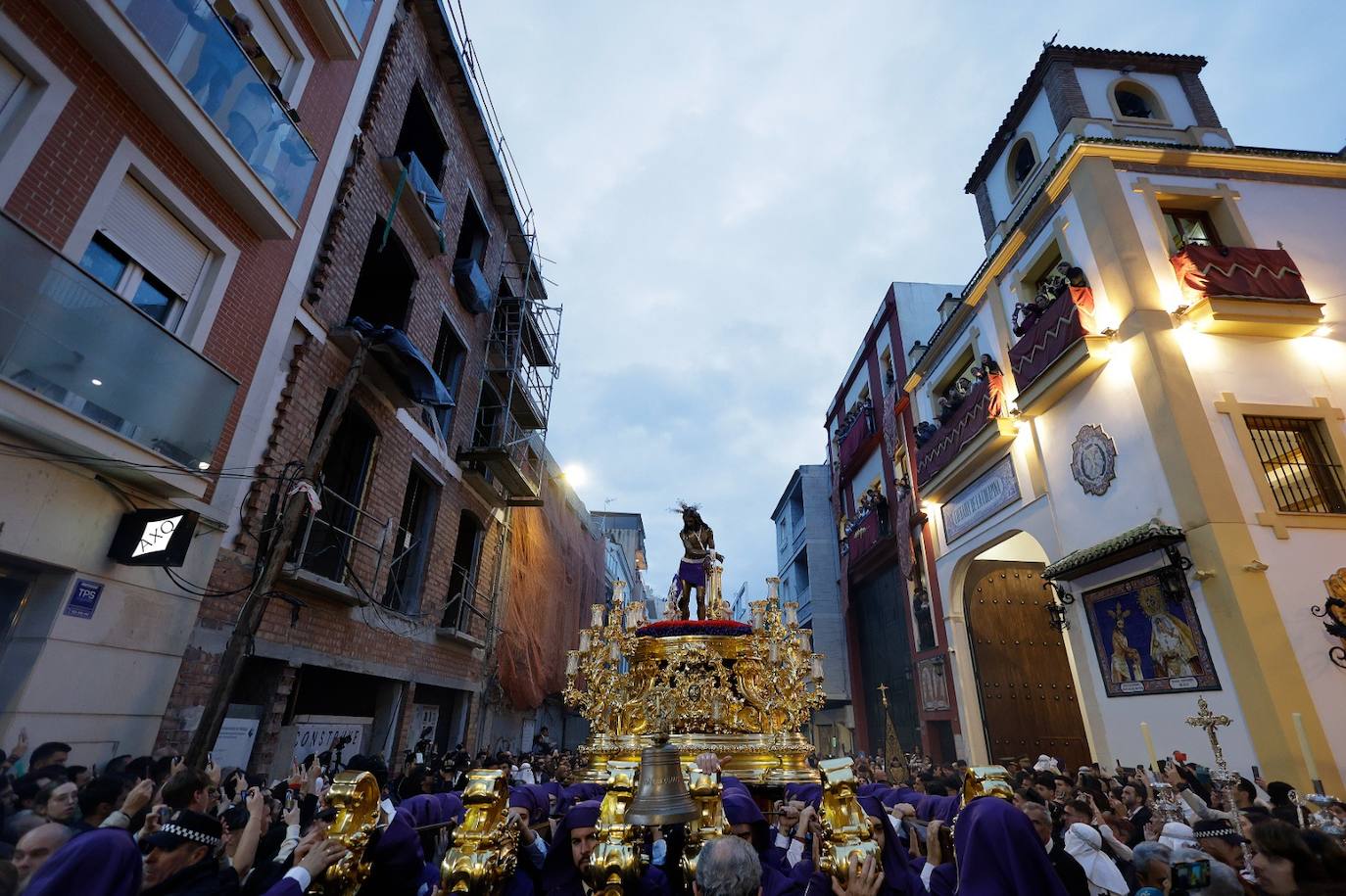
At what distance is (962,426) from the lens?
44.7ft

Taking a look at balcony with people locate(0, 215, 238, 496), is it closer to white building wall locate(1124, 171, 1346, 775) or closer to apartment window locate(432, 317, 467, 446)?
apartment window locate(432, 317, 467, 446)

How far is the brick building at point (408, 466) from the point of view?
7.42 m

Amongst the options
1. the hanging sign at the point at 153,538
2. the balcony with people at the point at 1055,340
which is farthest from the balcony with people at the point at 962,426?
the hanging sign at the point at 153,538

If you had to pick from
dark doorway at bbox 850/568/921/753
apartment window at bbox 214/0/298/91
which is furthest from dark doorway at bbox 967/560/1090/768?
apartment window at bbox 214/0/298/91

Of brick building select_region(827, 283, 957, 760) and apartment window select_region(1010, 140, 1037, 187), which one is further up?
apartment window select_region(1010, 140, 1037, 187)

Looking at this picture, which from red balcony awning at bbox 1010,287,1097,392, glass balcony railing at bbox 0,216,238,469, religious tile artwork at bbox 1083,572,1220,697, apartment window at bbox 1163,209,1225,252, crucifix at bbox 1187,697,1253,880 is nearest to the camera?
crucifix at bbox 1187,697,1253,880

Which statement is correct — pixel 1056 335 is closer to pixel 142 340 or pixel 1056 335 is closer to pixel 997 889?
pixel 997 889

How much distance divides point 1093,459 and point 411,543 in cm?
1162

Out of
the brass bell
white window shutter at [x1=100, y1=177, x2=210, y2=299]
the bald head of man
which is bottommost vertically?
the bald head of man

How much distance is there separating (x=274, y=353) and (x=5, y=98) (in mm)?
3050

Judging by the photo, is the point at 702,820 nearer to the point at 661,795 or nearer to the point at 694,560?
the point at 661,795

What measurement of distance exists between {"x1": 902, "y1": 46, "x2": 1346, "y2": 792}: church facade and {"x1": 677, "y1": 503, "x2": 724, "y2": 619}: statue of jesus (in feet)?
18.7

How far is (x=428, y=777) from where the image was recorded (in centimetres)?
680

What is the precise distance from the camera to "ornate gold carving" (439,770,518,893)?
2357mm
